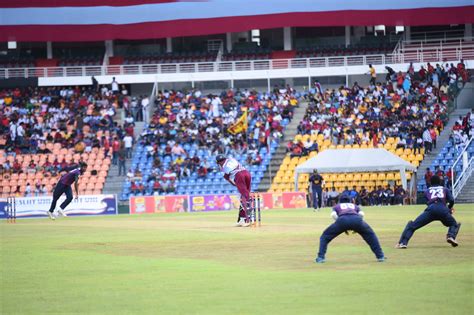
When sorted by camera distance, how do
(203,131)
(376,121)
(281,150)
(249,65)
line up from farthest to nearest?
(249,65), (203,131), (281,150), (376,121)

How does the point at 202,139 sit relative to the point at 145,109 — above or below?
below

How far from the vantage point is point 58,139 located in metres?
56.0

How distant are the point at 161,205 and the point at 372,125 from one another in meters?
12.3

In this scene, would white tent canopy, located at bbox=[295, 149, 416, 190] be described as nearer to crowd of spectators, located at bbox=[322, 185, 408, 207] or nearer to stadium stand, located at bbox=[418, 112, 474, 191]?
crowd of spectators, located at bbox=[322, 185, 408, 207]

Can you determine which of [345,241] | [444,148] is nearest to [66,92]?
[444,148]

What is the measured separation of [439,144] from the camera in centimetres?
5134

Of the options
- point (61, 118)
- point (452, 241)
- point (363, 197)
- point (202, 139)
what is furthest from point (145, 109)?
point (452, 241)

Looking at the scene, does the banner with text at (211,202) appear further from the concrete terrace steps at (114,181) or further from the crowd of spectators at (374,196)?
the concrete terrace steps at (114,181)

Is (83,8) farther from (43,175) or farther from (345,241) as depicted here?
(345,241)

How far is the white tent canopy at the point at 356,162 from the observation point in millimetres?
45938

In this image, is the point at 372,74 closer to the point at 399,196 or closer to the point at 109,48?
the point at 399,196

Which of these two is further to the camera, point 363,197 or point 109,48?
point 109,48

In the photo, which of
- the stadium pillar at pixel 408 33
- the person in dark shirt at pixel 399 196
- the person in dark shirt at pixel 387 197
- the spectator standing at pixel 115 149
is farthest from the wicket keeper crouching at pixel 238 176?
the stadium pillar at pixel 408 33

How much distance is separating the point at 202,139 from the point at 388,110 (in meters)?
9.93
